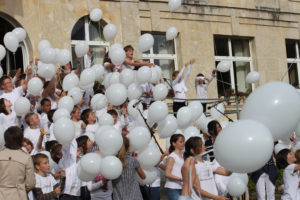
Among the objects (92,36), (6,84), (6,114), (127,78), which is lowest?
(6,114)

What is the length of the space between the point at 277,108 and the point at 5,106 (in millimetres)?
4466

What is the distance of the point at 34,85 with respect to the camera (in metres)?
8.54

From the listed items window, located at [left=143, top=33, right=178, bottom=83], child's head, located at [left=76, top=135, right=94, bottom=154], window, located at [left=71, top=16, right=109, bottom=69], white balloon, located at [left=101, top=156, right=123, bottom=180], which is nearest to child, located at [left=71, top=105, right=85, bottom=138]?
child's head, located at [left=76, top=135, right=94, bottom=154]

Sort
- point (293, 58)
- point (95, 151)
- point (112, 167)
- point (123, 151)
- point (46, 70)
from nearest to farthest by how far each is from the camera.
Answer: point (112, 167) → point (123, 151) → point (95, 151) → point (46, 70) → point (293, 58)

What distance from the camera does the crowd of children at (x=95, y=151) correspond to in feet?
21.0

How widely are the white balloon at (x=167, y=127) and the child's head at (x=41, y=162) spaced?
1724 mm

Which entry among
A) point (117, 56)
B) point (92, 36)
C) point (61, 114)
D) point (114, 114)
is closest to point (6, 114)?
point (61, 114)

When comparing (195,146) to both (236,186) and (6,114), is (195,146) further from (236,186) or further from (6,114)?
(6,114)

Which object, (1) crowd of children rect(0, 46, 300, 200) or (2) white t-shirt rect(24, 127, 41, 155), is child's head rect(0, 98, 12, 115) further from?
(2) white t-shirt rect(24, 127, 41, 155)

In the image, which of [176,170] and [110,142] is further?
[176,170]

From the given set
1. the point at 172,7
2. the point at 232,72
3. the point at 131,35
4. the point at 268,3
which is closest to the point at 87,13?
the point at 131,35

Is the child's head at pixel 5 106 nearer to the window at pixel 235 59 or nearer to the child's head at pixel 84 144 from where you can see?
the child's head at pixel 84 144

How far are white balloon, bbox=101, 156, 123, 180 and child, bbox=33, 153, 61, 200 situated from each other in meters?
0.90

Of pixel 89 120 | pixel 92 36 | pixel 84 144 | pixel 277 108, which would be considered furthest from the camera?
pixel 92 36
